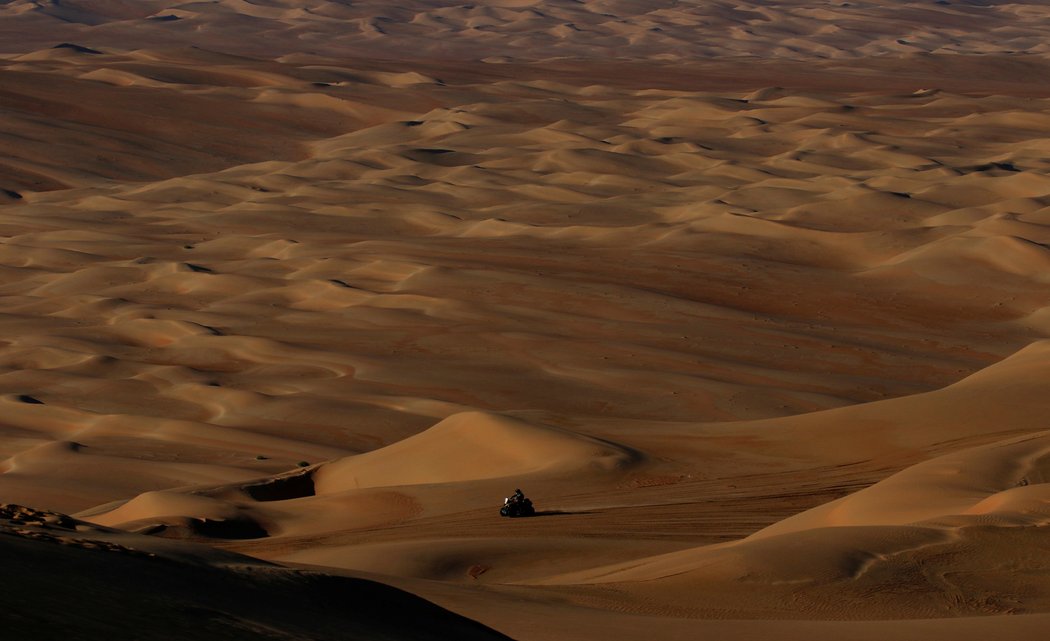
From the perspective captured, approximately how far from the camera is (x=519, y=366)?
13.8 m

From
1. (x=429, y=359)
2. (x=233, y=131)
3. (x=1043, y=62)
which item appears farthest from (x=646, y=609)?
(x=1043, y=62)

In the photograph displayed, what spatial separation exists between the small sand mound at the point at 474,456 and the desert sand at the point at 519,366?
0.04 m

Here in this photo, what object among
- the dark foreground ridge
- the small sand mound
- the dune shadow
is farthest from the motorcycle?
the dark foreground ridge

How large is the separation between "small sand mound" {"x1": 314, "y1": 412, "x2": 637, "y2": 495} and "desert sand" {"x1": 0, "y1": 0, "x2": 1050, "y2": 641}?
0.04 m

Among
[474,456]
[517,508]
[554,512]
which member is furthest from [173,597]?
[474,456]

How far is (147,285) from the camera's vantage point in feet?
60.1

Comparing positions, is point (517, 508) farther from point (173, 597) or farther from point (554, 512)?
Answer: point (173, 597)

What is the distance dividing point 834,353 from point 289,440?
602cm

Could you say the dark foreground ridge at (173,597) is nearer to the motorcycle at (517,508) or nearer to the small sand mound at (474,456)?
the motorcycle at (517,508)

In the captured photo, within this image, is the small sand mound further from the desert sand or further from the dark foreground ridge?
the dark foreground ridge

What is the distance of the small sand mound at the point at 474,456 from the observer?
9.51 metres

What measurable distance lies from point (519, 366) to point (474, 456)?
3.85 meters

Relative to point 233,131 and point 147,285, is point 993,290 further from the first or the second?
point 233,131

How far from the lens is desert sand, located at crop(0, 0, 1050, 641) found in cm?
544
